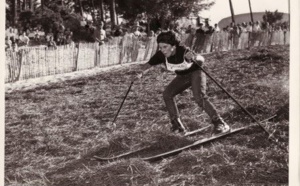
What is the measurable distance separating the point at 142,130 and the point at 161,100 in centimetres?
34

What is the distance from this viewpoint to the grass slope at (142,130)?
4035 millimetres

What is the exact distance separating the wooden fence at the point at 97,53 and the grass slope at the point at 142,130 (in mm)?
156

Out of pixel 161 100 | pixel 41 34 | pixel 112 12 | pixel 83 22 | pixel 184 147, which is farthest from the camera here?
pixel 41 34

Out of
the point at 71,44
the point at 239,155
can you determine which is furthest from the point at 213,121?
the point at 71,44

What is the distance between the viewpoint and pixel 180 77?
4.30 metres

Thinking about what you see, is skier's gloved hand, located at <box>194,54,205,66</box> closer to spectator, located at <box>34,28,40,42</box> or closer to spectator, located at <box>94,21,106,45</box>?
spectator, located at <box>94,21,106,45</box>

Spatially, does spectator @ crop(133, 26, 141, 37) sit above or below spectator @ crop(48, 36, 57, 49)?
above

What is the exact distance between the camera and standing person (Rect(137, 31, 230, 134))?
4.22 metres

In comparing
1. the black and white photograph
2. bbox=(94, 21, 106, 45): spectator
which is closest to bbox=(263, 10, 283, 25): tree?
the black and white photograph

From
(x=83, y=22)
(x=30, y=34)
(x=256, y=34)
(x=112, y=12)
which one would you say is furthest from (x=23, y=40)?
(x=256, y=34)

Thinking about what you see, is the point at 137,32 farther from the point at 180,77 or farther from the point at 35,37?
the point at 35,37

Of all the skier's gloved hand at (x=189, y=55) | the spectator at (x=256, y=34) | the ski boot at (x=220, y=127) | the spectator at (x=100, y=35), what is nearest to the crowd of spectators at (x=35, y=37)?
the spectator at (x=100, y=35)

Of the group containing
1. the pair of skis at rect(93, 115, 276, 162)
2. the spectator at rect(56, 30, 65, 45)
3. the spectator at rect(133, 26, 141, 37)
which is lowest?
the pair of skis at rect(93, 115, 276, 162)

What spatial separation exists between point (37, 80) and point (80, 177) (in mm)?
1120
